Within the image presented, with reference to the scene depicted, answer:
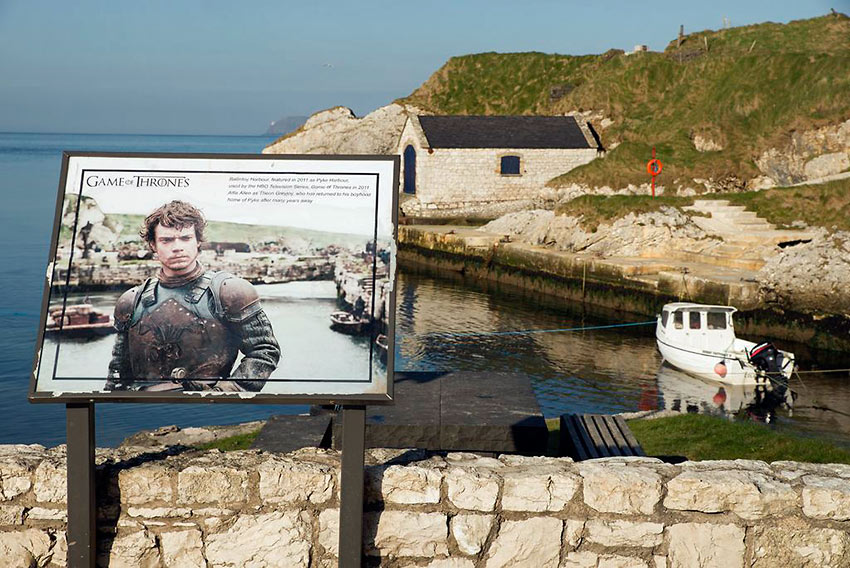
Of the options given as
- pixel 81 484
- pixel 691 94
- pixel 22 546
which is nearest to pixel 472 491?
pixel 81 484

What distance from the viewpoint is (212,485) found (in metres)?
5.13

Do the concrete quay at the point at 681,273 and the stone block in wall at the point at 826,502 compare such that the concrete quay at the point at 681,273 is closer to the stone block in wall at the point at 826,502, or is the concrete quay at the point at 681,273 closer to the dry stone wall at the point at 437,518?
the stone block in wall at the point at 826,502

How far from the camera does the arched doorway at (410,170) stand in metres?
51.3

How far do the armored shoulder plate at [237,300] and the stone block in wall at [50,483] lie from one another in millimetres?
1267

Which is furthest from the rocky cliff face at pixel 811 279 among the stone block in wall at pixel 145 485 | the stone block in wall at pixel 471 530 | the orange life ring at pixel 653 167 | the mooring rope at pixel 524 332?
the stone block in wall at pixel 145 485

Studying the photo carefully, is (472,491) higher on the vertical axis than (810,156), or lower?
lower

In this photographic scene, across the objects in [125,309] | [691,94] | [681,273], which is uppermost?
[691,94]

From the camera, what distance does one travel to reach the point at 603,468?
528 cm

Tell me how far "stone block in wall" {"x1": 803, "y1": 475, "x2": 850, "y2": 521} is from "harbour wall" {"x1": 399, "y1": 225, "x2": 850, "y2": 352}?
67.4ft

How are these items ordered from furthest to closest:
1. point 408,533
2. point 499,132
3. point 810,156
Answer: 1. point 499,132
2. point 810,156
3. point 408,533

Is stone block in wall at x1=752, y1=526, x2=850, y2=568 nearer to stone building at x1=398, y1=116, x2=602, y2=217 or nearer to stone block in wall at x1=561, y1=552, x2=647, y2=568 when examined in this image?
stone block in wall at x1=561, y1=552, x2=647, y2=568

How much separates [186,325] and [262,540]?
1266 mm

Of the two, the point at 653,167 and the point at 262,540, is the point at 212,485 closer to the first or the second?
the point at 262,540

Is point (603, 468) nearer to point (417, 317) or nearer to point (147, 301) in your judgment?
point (147, 301)
